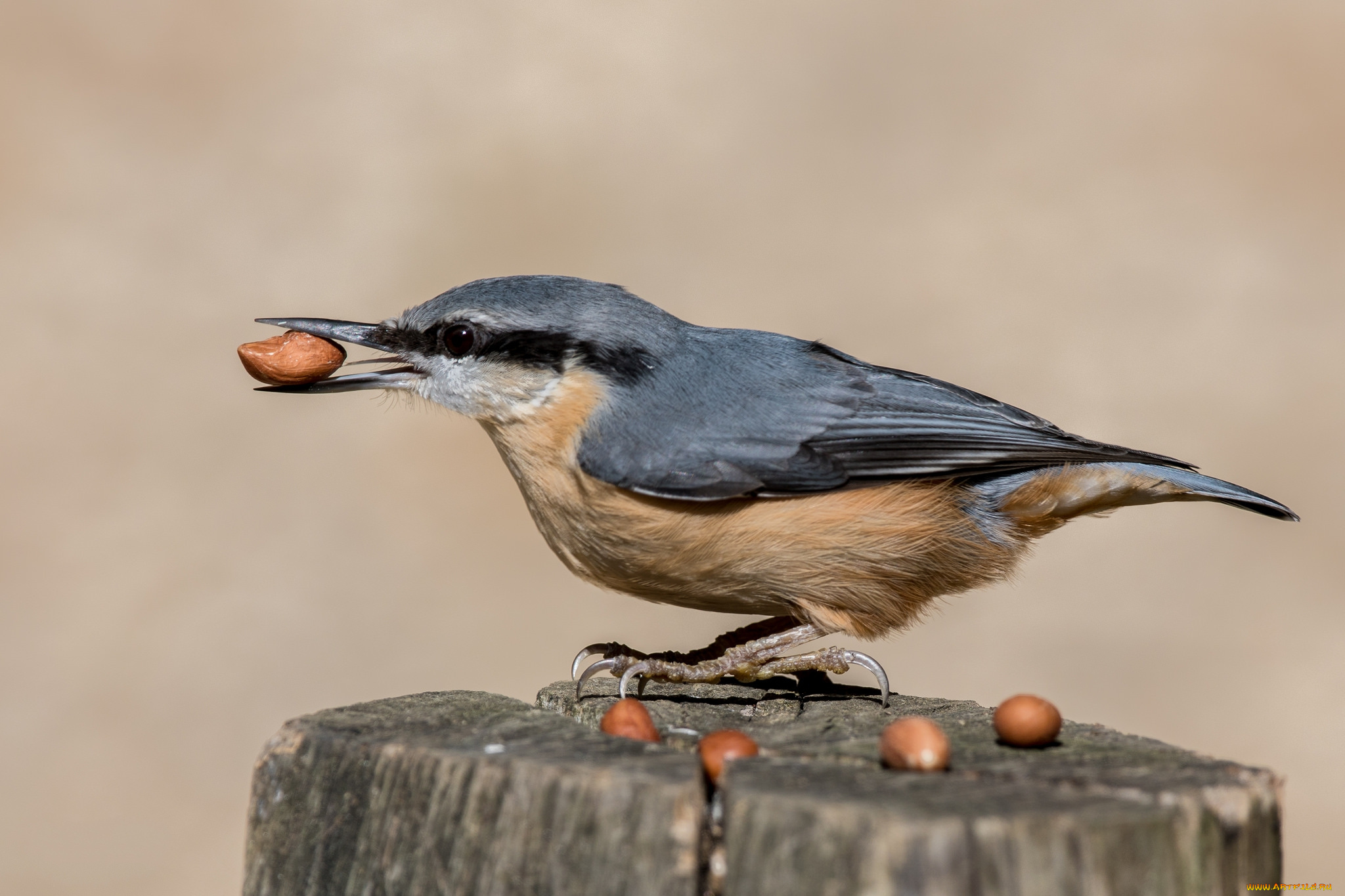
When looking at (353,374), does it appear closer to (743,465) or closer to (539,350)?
(539,350)

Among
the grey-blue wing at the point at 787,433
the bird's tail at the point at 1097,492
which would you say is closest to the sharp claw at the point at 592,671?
the grey-blue wing at the point at 787,433

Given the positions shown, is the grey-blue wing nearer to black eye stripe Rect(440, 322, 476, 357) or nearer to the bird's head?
the bird's head

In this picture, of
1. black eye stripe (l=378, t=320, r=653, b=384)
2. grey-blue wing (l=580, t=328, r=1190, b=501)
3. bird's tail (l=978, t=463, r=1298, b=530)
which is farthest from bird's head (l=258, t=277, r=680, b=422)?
bird's tail (l=978, t=463, r=1298, b=530)

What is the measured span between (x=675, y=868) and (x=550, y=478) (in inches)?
70.1

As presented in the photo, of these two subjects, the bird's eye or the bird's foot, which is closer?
the bird's foot

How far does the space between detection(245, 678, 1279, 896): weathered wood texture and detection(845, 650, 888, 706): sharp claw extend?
2.03 feet

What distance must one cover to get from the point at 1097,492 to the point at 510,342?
1.79 meters

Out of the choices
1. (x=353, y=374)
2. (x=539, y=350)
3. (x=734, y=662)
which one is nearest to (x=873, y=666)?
(x=734, y=662)

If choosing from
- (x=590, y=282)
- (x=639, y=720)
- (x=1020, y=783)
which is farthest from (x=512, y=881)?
(x=590, y=282)

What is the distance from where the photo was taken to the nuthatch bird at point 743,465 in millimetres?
3234

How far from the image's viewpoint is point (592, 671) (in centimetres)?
333

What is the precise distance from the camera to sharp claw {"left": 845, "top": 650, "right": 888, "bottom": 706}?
296 centimetres

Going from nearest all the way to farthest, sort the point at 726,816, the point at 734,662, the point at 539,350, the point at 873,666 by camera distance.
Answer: the point at 726,816
the point at 873,666
the point at 734,662
the point at 539,350

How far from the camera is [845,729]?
97.3 inches
